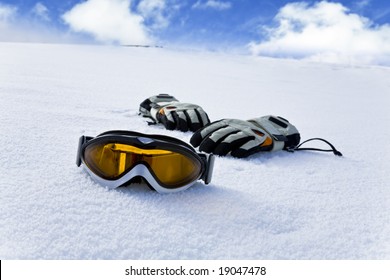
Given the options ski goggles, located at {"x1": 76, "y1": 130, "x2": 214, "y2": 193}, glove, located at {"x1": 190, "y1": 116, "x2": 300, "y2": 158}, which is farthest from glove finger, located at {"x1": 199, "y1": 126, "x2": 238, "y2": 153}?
ski goggles, located at {"x1": 76, "y1": 130, "x2": 214, "y2": 193}

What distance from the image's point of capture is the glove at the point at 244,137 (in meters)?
1.76

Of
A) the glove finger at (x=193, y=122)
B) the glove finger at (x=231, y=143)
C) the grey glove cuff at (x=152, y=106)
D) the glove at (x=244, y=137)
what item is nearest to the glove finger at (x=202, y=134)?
the glove at (x=244, y=137)

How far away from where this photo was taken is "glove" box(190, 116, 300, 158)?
69.4 inches

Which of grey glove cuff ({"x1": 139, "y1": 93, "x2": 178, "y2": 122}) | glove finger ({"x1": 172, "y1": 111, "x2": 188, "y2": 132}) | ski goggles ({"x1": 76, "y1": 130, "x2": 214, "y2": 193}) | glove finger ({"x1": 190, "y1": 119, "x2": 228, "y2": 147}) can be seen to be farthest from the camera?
grey glove cuff ({"x1": 139, "y1": 93, "x2": 178, "y2": 122})

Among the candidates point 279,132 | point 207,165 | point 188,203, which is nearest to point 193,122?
point 279,132

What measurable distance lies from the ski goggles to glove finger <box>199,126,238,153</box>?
20.2 inches

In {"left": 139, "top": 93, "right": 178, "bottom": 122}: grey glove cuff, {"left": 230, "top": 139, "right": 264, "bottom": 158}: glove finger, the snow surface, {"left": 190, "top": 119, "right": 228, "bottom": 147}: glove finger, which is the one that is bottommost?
the snow surface

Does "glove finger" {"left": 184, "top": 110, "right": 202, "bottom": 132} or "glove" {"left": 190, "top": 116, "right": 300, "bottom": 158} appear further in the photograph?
"glove finger" {"left": 184, "top": 110, "right": 202, "bottom": 132}

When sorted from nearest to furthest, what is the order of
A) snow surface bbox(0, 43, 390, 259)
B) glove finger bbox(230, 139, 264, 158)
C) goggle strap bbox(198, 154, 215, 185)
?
1. snow surface bbox(0, 43, 390, 259)
2. goggle strap bbox(198, 154, 215, 185)
3. glove finger bbox(230, 139, 264, 158)

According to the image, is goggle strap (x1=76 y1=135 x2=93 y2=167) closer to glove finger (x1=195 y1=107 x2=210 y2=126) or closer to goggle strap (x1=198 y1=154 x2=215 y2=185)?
goggle strap (x1=198 y1=154 x2=215 y2=185)

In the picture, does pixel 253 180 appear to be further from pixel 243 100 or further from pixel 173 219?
pixel 243 100

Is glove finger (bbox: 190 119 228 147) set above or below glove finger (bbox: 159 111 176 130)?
below

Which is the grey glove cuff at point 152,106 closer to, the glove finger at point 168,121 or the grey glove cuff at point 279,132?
the glove finger at point 168,121

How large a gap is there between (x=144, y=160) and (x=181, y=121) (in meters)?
1.08
